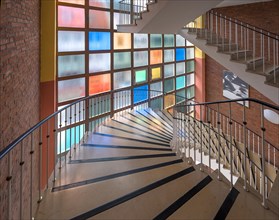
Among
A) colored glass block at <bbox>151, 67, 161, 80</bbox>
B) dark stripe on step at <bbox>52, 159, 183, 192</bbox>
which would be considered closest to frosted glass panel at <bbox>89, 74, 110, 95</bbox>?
colored glass block at <bbox>151, 67, 161, 80</bbox>

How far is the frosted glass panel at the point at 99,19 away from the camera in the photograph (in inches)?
238

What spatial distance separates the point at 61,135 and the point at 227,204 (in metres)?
4.10

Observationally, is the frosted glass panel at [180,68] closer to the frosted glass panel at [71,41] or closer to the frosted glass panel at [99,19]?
the frosted glass panel at [99,19]

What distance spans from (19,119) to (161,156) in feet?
6.69

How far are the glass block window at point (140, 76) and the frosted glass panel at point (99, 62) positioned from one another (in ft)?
4.20

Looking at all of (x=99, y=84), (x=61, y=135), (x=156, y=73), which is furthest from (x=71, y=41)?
(x=156, y=73)

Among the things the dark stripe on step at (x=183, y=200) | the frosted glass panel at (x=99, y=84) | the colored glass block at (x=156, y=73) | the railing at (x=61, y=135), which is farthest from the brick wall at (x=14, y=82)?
the colored glass block at (x=156, y=73)

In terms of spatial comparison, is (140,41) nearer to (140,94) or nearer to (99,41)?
(140,94)

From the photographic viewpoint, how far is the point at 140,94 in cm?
784

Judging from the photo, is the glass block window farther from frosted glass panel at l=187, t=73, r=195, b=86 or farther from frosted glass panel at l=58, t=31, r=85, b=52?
frosted glass panel at l=187, t=73, r=195, b=86

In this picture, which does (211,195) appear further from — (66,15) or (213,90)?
(213,90)

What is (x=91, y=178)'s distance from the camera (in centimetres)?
286

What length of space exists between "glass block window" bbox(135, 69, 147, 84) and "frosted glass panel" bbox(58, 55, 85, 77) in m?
2.11

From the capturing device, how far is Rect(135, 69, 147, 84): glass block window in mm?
7656
